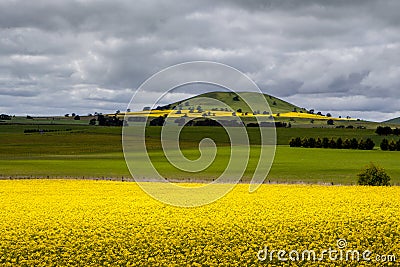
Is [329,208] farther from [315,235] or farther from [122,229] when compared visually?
[122,229]

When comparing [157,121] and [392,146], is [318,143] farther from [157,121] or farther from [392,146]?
[157,121]

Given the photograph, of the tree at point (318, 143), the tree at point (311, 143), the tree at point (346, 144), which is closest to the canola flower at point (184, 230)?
the tree at point (346, 144)

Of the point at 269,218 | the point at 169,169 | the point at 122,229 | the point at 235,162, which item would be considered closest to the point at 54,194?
the point at 122,229

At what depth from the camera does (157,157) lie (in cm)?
8431

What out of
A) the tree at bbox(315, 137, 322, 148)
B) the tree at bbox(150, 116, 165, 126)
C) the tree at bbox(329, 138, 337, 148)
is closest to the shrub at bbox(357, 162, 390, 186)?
the tree at bbox(329, 138, 337, 148)

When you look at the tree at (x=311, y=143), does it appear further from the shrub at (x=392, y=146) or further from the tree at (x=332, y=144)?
the shrub at (x=392, y=146)

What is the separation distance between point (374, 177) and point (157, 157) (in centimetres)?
4856

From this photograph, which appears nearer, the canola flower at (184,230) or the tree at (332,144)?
the canola flower at (184,230)

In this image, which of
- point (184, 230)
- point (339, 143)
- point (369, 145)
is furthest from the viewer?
point (339, 143)

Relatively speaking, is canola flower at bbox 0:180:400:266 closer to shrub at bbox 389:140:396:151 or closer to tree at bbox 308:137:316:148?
shrub at bbox 389:140:396:151

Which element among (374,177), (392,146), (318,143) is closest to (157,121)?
(318,143)

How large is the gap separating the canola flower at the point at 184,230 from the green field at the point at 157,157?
23.2 metres

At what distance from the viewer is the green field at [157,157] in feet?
184

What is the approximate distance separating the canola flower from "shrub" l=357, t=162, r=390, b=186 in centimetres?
1195
